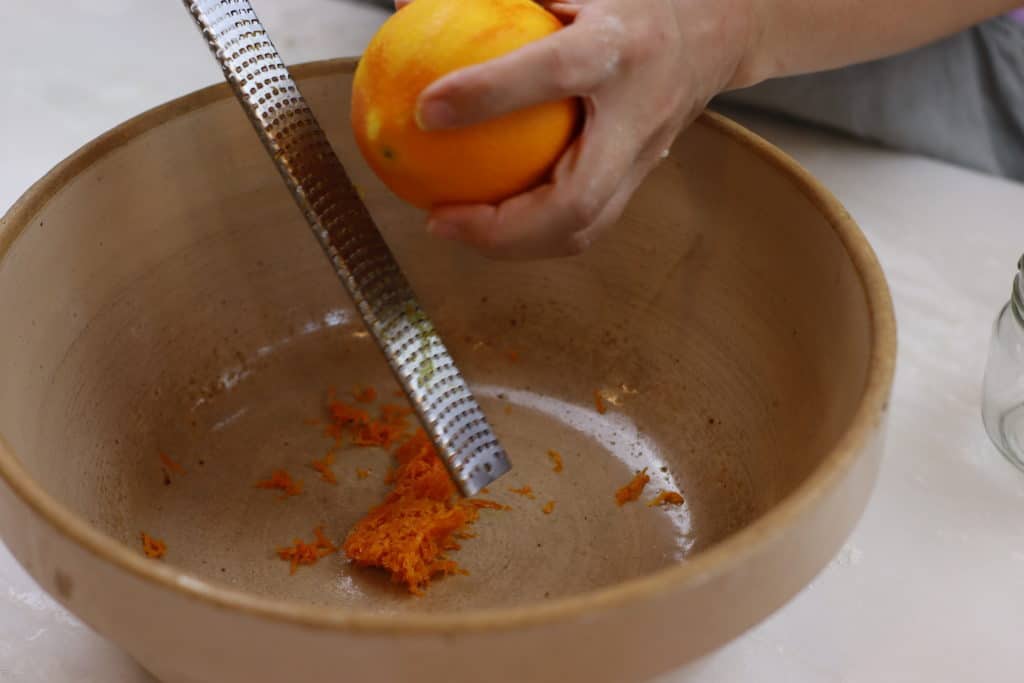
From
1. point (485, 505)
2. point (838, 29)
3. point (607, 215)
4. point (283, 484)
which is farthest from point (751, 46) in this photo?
point (283, 484)

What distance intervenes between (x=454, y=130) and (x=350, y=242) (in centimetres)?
20

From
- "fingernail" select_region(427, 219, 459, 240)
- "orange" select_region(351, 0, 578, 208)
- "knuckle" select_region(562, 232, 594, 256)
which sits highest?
"orange" select_region(351, 0, 578, 208)

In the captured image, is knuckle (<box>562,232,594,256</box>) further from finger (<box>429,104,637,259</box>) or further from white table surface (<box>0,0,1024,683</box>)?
white table surface (<box>0,0,1024,683</box>)

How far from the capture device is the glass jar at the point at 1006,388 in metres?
0.93

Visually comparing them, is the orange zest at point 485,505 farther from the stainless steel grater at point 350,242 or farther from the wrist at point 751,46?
the wrist at point 751,46

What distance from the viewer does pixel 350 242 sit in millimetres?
859

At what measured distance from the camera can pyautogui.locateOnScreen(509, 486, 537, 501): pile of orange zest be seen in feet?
3.03

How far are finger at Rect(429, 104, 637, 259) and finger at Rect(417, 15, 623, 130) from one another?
50mm

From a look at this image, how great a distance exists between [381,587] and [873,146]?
84 cm

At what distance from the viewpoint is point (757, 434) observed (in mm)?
891

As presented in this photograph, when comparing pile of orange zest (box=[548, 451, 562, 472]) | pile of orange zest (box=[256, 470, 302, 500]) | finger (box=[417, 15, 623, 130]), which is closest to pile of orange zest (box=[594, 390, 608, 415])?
pile of orange zest (box=[548, 451, 562, 472])

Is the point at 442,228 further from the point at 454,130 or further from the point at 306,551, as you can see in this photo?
the point at 306,551

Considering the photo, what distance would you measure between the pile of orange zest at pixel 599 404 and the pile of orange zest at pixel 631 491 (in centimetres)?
10

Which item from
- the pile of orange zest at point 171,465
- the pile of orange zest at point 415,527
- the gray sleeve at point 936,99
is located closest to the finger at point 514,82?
the pile of orange zest at point 415,527
